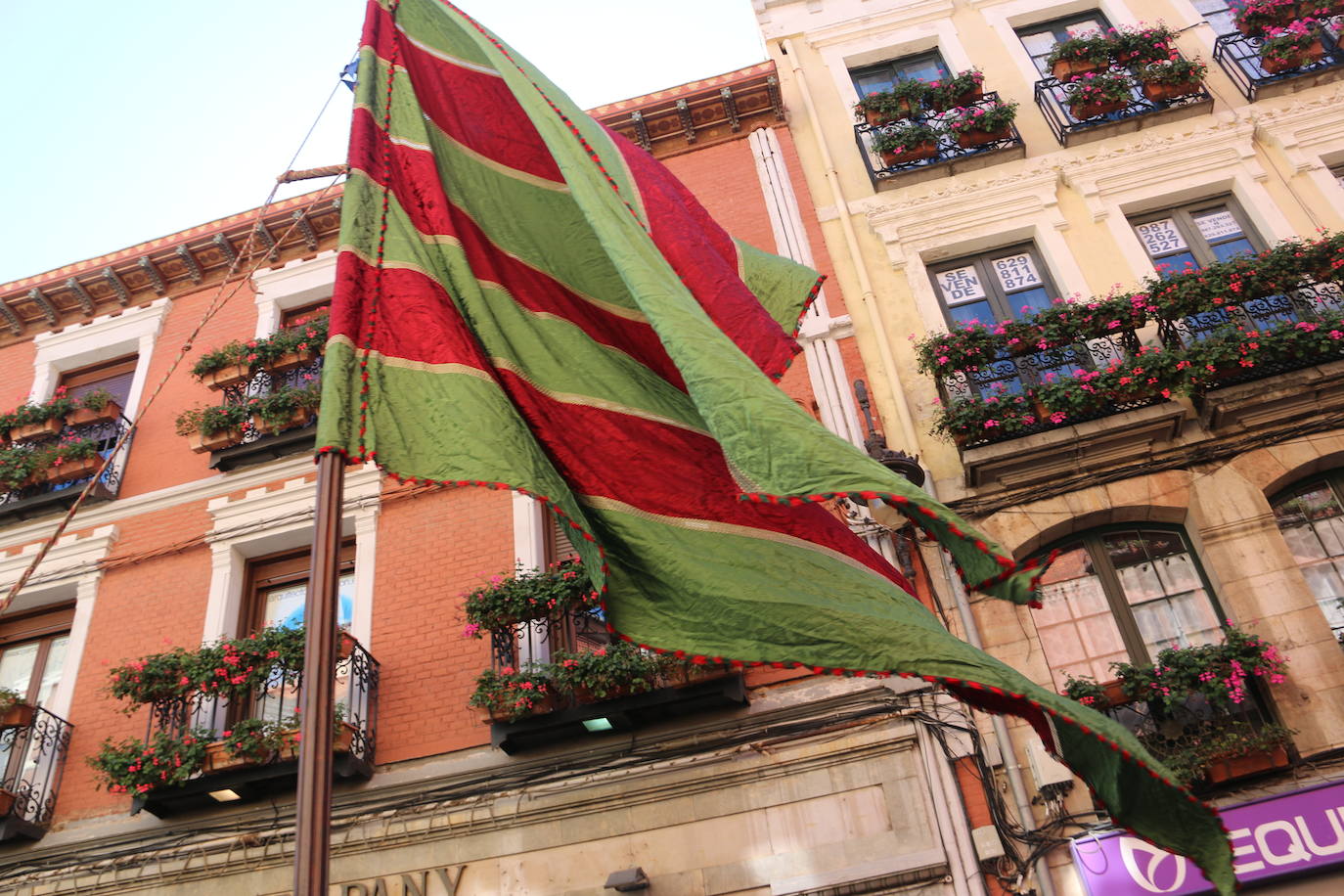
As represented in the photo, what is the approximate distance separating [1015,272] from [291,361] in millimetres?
8192

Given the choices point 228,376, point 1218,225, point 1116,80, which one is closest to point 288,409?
point 228,376

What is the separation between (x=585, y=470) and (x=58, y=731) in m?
8.34

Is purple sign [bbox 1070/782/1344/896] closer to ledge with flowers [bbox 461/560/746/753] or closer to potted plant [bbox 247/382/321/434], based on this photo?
ledge with flowers [bbox 461/560/746/753]

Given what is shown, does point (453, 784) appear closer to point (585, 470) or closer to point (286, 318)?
point (585, 470)

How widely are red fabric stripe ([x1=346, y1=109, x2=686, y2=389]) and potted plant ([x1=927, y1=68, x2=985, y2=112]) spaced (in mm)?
8776

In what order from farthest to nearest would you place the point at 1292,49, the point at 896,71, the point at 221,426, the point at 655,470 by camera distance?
the point at 896,71
the point at 1292,49
the point at 221,426
the point at 655,470

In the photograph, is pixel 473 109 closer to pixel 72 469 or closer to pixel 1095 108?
pixel 72 469

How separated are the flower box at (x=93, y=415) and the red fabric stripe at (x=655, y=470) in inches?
380

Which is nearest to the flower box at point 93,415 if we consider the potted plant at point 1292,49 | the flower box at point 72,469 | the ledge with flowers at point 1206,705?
the flower box at point 72,469

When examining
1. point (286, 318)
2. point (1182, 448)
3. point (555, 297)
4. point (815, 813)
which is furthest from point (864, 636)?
point (286, 318)

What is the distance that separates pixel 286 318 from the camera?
13086mm

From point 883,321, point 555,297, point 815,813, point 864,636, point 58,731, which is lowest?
point 864,636

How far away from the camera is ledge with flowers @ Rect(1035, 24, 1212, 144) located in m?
11.5

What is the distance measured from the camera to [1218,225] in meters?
11.0
